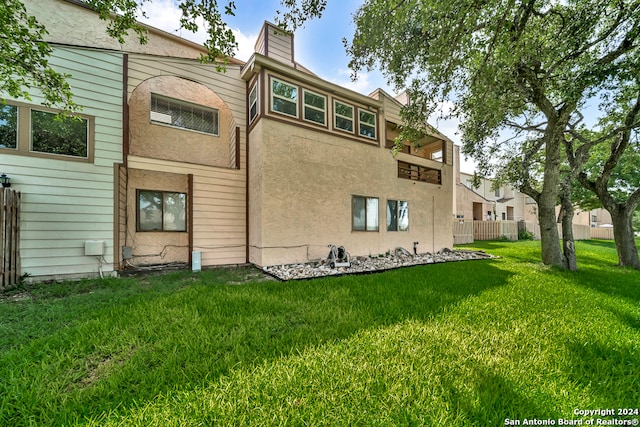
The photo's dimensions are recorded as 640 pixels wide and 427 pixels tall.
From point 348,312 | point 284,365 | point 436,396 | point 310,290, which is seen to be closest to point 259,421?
point 284,365

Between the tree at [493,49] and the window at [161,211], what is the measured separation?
6727 mm

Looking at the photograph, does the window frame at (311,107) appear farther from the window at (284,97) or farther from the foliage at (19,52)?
the foliage at (19,52)

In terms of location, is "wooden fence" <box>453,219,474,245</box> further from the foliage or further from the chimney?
the foliage

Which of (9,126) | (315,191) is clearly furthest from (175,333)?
(9,126)

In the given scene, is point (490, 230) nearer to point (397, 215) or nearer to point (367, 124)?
point (397, 215)

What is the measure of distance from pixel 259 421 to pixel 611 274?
10.4 metres

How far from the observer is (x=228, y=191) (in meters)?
7.69

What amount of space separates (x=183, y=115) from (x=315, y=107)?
4.55 meters

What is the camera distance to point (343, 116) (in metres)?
8.69

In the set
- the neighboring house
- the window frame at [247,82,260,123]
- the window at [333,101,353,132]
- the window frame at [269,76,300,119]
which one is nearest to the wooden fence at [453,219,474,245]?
the neighboring house

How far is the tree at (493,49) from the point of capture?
14.7 feet

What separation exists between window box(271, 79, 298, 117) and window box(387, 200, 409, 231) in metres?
5.22

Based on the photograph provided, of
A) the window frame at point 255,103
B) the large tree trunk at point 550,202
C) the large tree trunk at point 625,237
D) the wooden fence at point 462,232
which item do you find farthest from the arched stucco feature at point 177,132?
the wooden fence at point 462,232

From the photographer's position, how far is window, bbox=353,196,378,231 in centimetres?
875
